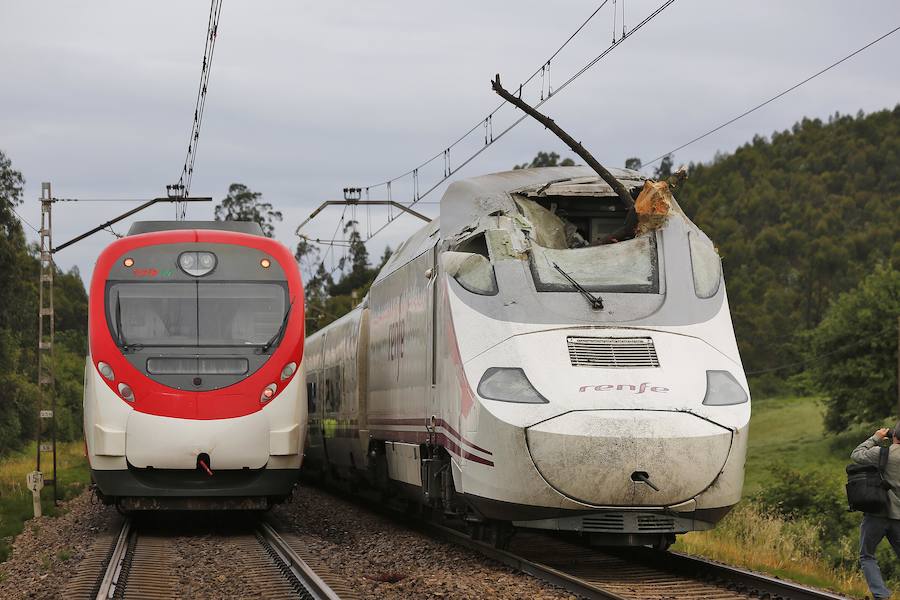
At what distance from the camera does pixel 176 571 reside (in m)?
12.9

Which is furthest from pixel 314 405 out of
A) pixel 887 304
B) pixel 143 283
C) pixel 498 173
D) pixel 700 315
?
pixel 887 304

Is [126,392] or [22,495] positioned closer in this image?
[126,392]

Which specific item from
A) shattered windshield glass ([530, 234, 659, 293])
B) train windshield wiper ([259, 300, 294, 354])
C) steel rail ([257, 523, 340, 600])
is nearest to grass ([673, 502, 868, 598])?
shattered windshield glass ([530, 234, 659, 293])

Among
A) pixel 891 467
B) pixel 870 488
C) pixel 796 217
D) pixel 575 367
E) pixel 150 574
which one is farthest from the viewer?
pixel 796 217

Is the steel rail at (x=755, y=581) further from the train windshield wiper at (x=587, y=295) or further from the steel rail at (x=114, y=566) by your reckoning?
the steel rail at (x=114, y=566)

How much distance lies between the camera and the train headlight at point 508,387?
1130cm

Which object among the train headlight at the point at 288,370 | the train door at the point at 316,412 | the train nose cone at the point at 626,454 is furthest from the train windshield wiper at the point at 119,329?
the train door at the point at 316,412

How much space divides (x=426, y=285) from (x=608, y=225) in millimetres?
2369

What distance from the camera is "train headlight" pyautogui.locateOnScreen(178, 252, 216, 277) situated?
1586cm

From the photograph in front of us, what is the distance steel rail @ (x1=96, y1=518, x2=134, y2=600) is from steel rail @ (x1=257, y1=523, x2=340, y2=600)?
163 cm

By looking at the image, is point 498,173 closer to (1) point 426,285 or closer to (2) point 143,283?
(1) point 426,285

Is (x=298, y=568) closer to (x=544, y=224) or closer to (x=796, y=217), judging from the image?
(x=544, y=224)

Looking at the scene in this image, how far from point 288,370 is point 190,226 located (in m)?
2.49

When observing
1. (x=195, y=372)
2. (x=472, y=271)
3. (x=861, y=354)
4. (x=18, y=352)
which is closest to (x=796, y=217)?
(x=861, y=354)
